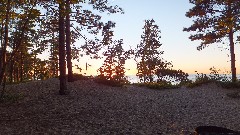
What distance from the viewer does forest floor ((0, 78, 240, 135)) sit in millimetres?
12695

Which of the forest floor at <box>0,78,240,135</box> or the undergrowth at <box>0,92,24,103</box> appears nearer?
the forest floor at <box>0,78,240,135</box>

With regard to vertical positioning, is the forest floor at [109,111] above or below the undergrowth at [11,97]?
below

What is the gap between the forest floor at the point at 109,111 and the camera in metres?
12.7

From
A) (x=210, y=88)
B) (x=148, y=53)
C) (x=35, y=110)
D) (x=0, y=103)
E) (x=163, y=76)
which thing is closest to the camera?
(x=35, y=110)

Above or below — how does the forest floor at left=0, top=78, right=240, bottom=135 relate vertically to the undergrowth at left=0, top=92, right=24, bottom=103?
below

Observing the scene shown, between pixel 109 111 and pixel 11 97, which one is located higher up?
pixel 11 97

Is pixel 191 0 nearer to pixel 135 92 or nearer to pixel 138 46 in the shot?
pixel 135 92

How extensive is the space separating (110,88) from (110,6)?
581 centimetres

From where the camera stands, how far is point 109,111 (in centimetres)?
1574

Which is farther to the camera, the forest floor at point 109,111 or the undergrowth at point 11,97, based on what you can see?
the undergrowth at point 11,97

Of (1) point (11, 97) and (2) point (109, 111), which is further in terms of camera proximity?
(1) point (11, 97)

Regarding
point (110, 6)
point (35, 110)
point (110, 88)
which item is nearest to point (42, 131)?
point (35, 110)

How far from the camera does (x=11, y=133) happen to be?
11.3 m

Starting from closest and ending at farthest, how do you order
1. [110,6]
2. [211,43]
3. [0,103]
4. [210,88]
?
[0,103], [110,6], [210,88], [211,43]
